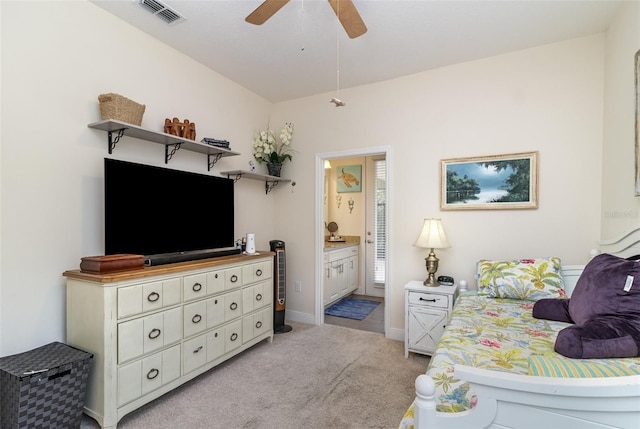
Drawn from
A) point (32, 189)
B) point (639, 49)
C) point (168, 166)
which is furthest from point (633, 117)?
point (32, 189)

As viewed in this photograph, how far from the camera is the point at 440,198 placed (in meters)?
3.10

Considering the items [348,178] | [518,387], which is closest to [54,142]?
[518,387]

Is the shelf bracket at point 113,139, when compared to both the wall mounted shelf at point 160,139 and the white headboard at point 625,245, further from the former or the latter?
the white headboard at point 625,245

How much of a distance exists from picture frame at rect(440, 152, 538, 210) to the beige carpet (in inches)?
60.9

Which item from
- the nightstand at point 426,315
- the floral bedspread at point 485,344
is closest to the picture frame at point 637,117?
the floral bedspread at point 485,344

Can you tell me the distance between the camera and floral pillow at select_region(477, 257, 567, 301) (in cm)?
230

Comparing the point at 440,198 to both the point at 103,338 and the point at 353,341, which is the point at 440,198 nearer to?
the point at 353,341

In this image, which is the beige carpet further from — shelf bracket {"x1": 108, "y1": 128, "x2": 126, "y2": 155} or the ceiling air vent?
the ceiling air vent

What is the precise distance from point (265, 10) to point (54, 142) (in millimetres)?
1594

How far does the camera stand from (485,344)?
1580mm

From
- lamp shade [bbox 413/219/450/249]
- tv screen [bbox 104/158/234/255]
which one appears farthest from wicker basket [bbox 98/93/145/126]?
lamp shade [bbox 413/219/450/249]

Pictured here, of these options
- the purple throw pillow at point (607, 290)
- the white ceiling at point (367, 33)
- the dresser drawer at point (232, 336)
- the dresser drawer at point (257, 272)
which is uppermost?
the white ceiling at point (367, 33)

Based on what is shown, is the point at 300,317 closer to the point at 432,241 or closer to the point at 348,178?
the point at 432,241

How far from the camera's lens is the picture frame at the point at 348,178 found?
5391 mm
